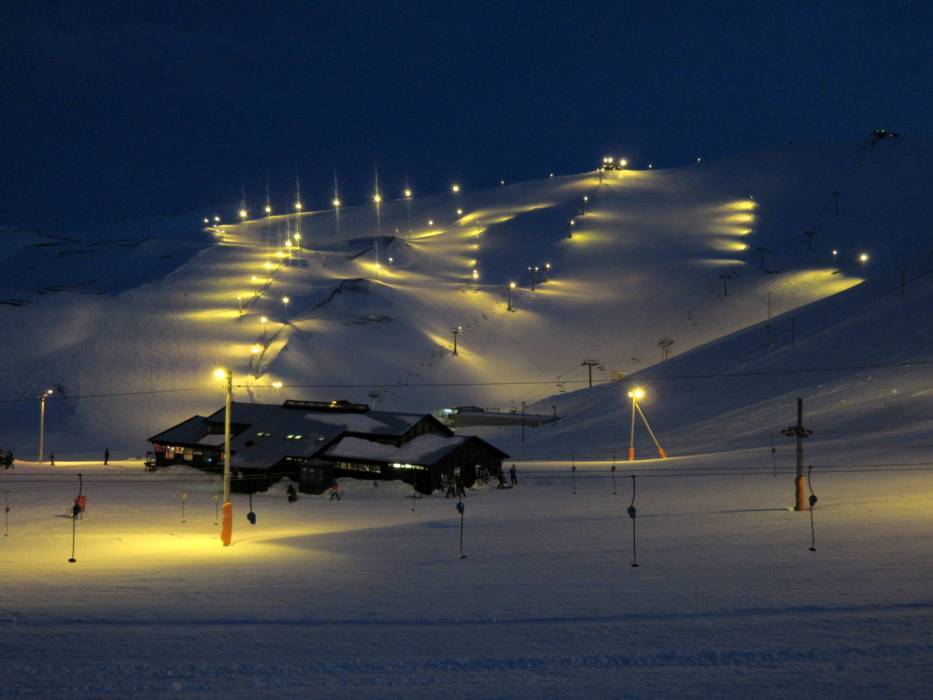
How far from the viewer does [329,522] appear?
3269 centimetres

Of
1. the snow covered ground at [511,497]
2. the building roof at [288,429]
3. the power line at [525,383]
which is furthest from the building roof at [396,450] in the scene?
the power line at [525,383]

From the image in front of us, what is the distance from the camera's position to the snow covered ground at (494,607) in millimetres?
10562

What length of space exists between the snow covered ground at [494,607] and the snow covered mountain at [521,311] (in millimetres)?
29208

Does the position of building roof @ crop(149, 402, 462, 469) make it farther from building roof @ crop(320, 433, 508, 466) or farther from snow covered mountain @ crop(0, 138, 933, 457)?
snow covered mountain @ crop(0, 138, 933, 457)

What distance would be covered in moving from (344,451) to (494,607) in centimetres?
3158

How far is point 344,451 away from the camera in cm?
4553

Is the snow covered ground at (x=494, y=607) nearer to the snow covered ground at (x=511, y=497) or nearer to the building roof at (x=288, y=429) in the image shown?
the snow covered ground at (x=511, y=497)

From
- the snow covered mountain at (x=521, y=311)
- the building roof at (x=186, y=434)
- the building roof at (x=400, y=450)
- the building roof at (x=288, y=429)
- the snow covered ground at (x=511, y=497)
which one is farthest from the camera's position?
the snow covered mountain at (x=521, y=311)

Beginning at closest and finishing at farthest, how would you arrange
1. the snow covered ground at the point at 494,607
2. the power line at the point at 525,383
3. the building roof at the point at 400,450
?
the snow covered ground at the point at 494,607
the building roof at the point at 400,450
the power line at the point at 525,383

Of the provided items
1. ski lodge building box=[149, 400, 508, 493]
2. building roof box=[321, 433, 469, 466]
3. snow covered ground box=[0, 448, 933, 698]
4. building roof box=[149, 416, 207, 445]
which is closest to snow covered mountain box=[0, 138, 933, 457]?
ski lodge building box=[149, 400, 508, 493]

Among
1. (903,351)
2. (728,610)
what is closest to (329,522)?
(728,610)

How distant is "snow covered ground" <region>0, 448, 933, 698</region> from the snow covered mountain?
29.2 metres

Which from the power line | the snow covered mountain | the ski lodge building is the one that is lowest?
the ski lodge building

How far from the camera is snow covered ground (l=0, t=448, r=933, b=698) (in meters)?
10.6
